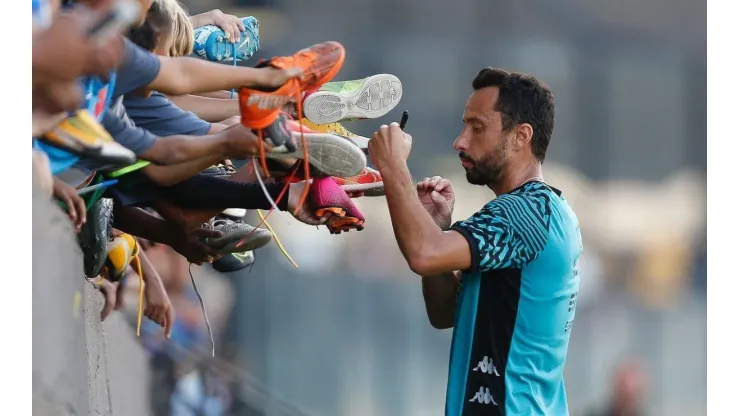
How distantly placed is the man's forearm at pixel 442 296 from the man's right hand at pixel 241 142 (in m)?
0.58

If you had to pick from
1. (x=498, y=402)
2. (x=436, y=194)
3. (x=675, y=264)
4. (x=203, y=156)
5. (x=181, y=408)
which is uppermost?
(x=203, y=156)

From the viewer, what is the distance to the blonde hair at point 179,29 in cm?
252

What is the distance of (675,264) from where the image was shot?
16.6 ft

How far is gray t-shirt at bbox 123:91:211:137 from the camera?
8.33ft

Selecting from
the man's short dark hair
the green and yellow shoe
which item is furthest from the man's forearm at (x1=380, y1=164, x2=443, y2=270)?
the green and yellow shoe

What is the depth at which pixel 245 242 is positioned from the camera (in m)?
3.20

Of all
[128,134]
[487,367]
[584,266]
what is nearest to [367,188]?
[487,367]

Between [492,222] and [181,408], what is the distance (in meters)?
3.01

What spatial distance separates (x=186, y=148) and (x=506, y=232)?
73cm

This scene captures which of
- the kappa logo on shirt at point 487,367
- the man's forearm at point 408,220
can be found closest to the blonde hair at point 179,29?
the man's forearm at point 408,220

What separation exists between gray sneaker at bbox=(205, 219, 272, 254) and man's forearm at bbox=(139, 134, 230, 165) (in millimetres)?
716

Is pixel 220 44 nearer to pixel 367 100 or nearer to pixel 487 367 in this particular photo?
pixel 367 100
